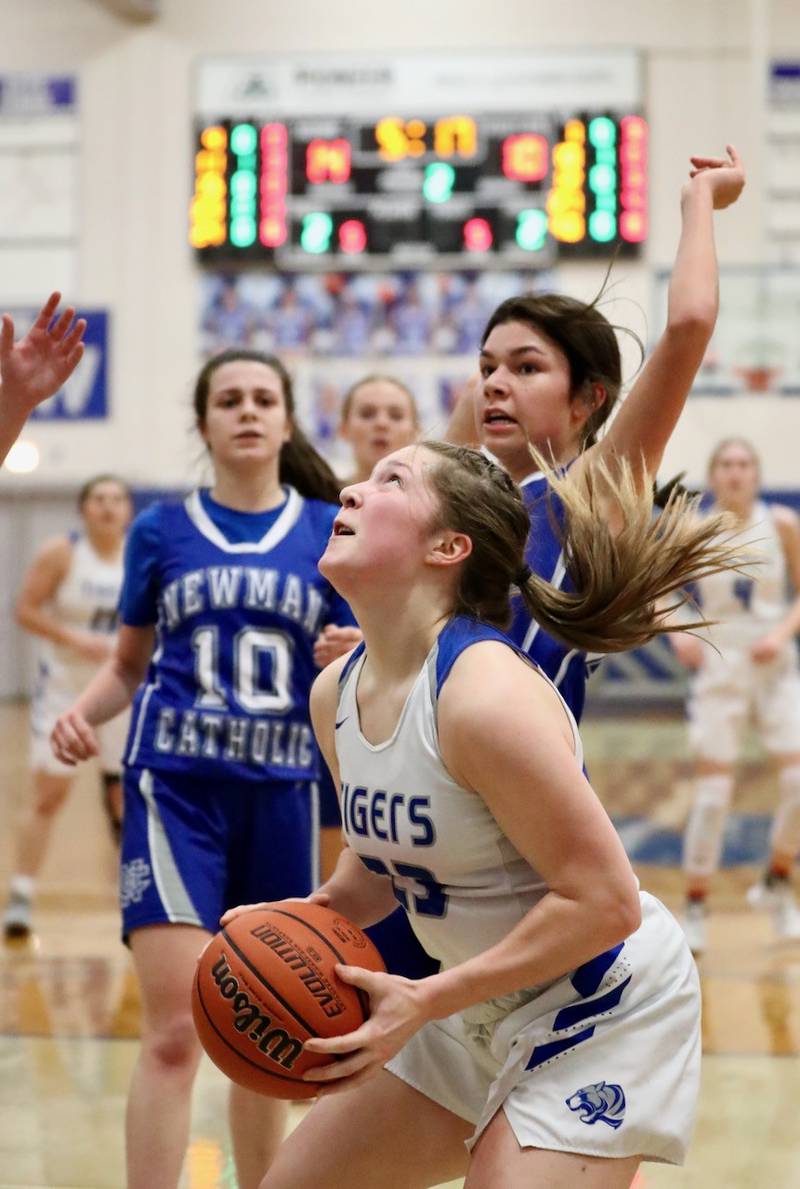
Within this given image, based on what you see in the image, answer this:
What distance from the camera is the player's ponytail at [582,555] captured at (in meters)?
2.22

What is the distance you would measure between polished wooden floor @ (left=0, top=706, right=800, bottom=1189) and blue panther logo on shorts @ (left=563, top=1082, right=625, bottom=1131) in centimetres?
172

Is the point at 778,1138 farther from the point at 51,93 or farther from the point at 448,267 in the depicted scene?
the point at 51,93

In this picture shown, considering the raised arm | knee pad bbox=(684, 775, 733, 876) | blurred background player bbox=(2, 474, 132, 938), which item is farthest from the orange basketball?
blurred background player bbox=(2, 474, 132, 938)

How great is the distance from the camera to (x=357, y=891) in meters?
2.38

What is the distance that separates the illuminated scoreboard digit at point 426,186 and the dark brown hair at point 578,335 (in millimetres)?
9638

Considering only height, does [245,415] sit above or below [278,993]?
above

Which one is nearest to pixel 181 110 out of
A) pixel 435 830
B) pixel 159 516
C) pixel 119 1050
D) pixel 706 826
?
pixel 706 826

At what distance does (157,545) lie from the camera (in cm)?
337

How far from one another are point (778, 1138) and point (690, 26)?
36.8 ft

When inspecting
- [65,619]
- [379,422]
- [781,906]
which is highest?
[379,422]

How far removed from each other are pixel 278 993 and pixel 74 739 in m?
1.43

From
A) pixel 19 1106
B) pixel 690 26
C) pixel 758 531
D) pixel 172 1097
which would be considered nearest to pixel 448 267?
pixel 690 26

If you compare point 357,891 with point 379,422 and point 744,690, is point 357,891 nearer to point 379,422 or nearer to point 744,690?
point 379,422

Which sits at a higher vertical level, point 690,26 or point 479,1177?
point 690,26
